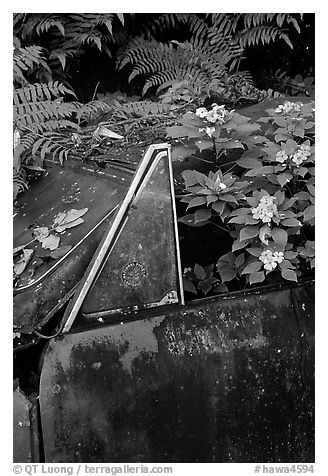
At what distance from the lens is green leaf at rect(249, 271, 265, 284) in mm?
2053

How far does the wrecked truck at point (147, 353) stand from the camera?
1777 mm

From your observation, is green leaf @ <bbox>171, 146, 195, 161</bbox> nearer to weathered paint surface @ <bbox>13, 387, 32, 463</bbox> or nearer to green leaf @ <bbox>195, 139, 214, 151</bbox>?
green leaf @ <bbox>195, 139, 214, 151</bbox>

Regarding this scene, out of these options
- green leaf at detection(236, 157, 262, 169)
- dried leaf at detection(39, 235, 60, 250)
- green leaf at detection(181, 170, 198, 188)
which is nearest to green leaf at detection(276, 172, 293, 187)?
green leaf at detection(236, 157, 262, 169)

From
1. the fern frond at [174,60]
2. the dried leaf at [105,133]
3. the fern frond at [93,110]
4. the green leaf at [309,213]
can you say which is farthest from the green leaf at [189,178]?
the fern frond at [174,60]

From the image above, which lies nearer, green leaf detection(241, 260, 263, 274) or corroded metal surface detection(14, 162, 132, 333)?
corroded metal surface detection(14, 162, 132, 333)

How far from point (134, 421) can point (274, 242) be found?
80 centimetres

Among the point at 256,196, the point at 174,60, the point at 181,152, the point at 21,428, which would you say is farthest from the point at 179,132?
the point at 174,60

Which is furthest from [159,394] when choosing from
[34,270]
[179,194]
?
[179,194]

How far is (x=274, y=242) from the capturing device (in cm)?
210

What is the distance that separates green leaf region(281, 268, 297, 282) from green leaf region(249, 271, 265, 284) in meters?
0.08

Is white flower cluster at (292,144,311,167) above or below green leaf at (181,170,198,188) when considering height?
above

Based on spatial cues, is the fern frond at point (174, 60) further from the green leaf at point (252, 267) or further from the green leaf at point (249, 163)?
the green leaf at point (252, 267)
